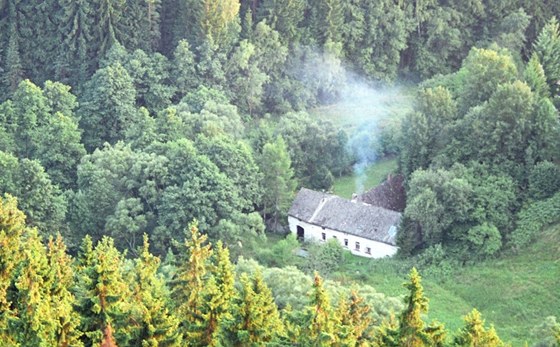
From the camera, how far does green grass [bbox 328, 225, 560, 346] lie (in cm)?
5872

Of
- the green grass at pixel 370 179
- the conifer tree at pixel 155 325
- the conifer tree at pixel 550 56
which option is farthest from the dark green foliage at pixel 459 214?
the conifer tree at pixel 155 325

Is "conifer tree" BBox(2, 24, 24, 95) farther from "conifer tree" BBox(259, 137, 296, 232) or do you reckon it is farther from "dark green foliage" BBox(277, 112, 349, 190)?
"conifer tree" BBox(259, 137, 296, 232)

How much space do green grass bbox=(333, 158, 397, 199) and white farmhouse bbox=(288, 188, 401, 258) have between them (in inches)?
186

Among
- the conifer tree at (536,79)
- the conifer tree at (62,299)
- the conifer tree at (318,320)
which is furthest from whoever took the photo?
Result: the conifer tree at (536,79)

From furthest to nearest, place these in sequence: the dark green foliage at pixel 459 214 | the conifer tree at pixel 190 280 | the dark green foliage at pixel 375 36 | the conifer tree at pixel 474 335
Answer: the dark green foliage at pixel 375 36
the dark green foliage at pixel 459 214
the conifer tree at pixel 190 280
the conifer tree at pixel 474 335

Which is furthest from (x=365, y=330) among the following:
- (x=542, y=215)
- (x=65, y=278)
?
(x=542, y=215)

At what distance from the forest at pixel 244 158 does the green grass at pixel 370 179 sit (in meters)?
0.90

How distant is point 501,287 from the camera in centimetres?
6134

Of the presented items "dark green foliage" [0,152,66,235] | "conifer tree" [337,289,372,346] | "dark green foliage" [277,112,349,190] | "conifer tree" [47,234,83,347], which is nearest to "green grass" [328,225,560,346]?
"conifer tree" [337,289,372,346]

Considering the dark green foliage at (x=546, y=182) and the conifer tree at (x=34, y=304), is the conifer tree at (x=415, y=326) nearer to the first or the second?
the conifer tree at (x=34, y=304)

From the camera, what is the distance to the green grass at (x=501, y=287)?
58719mm

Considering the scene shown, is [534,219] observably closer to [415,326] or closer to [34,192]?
[415,326]

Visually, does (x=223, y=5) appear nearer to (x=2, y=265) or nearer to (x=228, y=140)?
(x=228, y=140)

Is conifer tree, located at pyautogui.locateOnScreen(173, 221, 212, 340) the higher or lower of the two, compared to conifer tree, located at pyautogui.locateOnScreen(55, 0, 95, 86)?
higher
